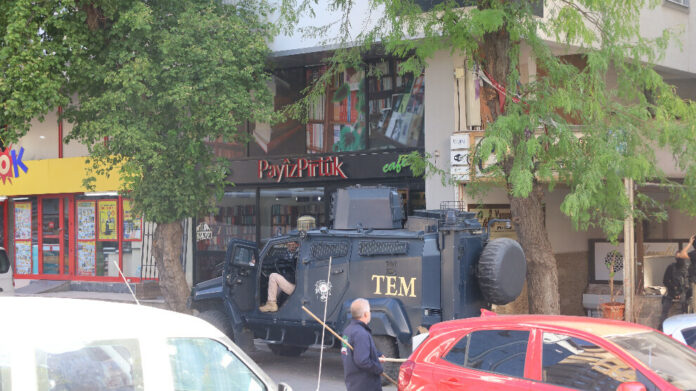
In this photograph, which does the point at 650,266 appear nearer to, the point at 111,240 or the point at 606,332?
the point at 606,332

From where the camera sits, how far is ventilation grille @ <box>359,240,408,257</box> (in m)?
10.8

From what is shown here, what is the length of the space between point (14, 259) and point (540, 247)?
19.3 m

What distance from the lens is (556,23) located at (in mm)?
11250

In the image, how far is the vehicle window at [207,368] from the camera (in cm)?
446

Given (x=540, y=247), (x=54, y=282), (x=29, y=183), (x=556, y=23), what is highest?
(x=556, y=23)

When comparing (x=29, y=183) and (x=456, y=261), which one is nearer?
(x=456, y=261)

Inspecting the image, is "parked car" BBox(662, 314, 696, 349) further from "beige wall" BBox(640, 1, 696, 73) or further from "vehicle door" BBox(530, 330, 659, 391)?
"beige wall" BBox(640, 1, 696, 73)

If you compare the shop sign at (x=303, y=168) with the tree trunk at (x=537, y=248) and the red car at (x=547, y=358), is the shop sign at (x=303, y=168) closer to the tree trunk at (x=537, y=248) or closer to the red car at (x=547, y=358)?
the tree trunk at (x=537, y=248)

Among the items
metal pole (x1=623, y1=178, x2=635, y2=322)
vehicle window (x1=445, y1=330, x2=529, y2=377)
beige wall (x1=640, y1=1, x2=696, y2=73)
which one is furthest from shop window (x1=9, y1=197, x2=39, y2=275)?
vehicle window (x1=445, y1=330, x2=529, y2=377)

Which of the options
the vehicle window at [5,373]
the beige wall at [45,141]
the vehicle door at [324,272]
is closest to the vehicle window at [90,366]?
the vehicle window at [5,373]

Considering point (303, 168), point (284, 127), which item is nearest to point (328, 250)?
point (303, 168)

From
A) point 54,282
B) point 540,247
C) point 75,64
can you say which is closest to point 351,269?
point 540,247

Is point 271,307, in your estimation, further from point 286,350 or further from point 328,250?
point 286,350

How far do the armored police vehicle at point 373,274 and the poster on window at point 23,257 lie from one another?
1453 cm
